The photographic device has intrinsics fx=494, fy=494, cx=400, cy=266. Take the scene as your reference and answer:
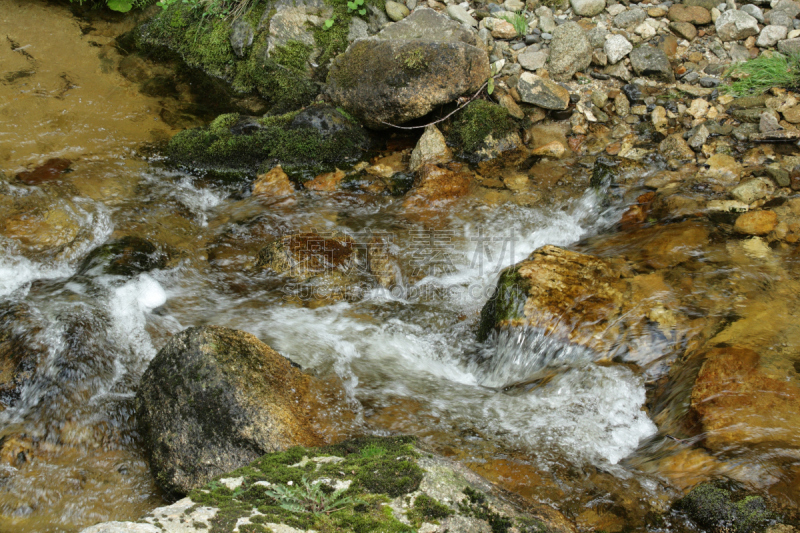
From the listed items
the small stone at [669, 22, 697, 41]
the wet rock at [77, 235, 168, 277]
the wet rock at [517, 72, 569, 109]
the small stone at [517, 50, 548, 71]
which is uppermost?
the small stone at [669, 22, 697, 41]

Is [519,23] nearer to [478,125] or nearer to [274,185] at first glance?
[478,125]

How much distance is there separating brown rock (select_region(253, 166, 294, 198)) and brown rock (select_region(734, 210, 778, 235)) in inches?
184

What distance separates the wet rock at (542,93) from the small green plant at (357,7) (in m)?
2.66

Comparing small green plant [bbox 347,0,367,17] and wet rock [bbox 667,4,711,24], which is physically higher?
wet rock [bbox 667,4,711,24]

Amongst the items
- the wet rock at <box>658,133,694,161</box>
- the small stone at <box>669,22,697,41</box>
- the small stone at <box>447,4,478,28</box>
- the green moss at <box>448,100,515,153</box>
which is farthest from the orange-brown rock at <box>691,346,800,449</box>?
the small stone at <box>447,4,478,28</box>

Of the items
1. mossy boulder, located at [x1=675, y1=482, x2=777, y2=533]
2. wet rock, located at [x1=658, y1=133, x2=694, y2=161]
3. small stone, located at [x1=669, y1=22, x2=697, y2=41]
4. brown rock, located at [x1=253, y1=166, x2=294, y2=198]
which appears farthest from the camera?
small stone, located at [x1=669, y1=22, x2=697, y2=41]

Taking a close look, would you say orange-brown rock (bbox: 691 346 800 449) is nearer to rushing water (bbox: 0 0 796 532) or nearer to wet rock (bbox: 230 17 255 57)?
rushing water (bbox: 0 0 796 532)

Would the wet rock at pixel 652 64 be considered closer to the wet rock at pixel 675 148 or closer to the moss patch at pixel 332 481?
the wet rock at pixel 675 148

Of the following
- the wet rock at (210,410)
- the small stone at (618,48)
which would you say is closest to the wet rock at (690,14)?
the small stone at (618,48)

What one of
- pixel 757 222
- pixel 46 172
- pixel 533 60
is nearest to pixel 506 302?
pixel 757 222

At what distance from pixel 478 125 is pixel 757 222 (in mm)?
3136

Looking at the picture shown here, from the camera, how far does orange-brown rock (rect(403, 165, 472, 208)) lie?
5.77m

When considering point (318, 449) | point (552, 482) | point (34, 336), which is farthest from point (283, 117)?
point (552, 482)

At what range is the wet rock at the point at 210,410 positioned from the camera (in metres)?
2.71
